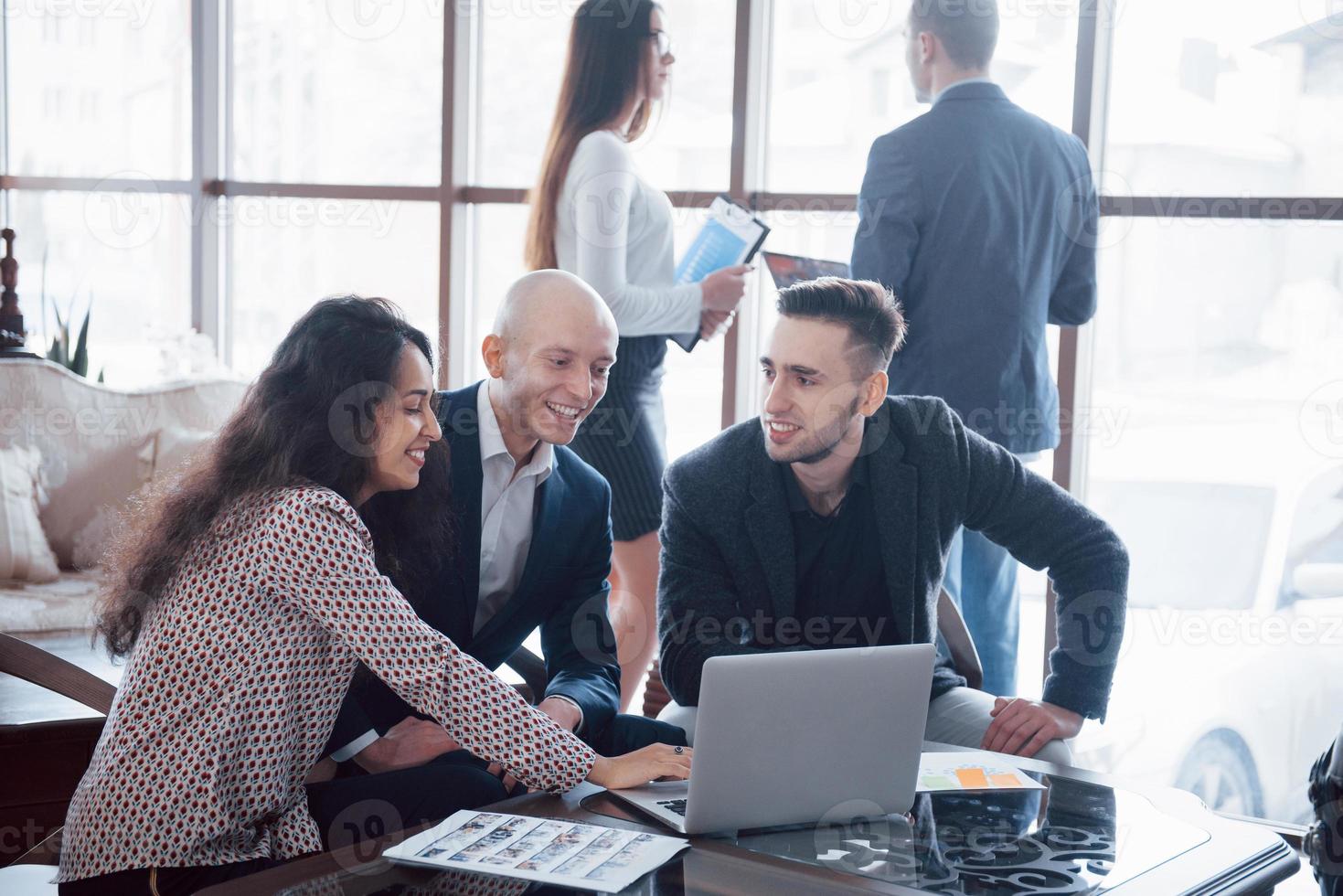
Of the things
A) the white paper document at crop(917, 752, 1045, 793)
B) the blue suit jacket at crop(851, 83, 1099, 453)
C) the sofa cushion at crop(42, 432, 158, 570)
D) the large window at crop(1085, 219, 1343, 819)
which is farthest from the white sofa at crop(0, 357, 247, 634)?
the large window at crop(1085, 219, 1343, 819)

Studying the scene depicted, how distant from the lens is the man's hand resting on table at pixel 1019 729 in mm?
2152

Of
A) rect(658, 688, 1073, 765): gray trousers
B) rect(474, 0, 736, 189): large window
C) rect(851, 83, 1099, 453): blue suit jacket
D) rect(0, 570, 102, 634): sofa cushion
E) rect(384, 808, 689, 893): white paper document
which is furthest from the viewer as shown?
rect(474, 0, 736, 189): large window

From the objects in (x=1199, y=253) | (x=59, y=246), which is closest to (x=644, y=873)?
(x=1199, y=253)

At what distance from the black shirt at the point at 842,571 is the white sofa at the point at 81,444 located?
61.8 inches

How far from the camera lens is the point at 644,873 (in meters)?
1.43

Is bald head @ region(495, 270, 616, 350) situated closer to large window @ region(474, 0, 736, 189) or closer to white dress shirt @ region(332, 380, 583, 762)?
white dress shirt @ region(332, 380, 583, 762)

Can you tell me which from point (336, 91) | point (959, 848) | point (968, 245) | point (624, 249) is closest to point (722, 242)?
point (624, 249)

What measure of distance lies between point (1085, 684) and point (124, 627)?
1.55 metres

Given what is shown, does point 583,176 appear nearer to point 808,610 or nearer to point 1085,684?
point 808,610

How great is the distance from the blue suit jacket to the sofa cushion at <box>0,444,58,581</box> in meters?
2.02

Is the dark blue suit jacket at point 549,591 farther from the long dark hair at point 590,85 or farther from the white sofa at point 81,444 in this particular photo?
the white sofa at point 81,444

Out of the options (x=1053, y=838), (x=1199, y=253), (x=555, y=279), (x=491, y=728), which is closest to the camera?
(x=1053, y=838)

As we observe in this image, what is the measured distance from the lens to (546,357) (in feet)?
7.48

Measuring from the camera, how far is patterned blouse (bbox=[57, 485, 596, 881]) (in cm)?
165
